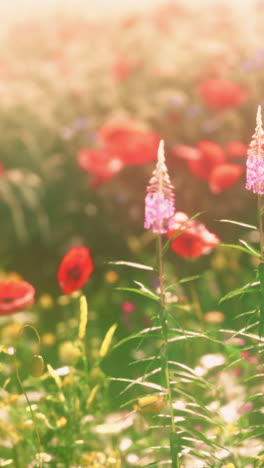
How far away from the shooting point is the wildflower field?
1.58 metres

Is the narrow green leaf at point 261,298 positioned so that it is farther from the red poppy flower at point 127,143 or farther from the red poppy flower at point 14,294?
the red poppy flower at point 127,143

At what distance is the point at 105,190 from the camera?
2.91 m

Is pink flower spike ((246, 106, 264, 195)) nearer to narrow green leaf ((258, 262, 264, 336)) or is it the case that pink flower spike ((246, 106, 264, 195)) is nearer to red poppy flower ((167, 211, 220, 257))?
narrow green leaf ((258, 262, 264, 336))

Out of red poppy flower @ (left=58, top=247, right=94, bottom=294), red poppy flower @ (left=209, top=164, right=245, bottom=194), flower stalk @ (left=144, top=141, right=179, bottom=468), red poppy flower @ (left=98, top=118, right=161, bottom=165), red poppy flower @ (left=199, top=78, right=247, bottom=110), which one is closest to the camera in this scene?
flower stalk @ (left=144, top=141, right=179, bottom=468)

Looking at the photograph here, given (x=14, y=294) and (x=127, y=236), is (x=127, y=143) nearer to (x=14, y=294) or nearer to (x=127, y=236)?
(x=127, y=236)

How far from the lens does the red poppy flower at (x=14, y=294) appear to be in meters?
1.58

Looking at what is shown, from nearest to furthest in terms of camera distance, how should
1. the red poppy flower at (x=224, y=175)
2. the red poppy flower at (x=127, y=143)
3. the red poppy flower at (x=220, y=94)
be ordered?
1. the red poppy flower at (x=224, y=175)
2. the red poppy flower at (x=127, y=143)
3. the red poppy flower at (x=220, y=94)

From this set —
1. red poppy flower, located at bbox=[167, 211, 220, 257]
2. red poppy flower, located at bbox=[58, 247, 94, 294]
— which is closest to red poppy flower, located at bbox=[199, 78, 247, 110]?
red poppy flower, located at bbox=[167, 211, 220, 257]

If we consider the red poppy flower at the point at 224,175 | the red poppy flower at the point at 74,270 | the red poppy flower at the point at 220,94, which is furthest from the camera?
the red poppy flower at the point at 220,94

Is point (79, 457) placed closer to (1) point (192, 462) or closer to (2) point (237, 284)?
(1) point (192, 462)

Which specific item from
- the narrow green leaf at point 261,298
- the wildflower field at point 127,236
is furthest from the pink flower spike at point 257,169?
the narrow green leaf at point 261,298

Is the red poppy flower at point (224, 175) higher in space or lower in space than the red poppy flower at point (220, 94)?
lower

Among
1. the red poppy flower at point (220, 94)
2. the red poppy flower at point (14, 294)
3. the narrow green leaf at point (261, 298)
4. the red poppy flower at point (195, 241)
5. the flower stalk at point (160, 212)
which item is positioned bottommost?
the narrow green leaf at point (261, 298)

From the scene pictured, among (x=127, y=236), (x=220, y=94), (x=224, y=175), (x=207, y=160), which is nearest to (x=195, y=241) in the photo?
(x=224, y=175)
